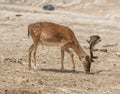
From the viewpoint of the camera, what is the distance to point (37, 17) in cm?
3606

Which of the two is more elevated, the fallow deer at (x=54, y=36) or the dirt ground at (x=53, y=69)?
the fallow deer at (x=54, y=36)

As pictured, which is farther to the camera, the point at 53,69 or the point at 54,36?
the point at 53,69

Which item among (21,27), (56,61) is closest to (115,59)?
(56,61)

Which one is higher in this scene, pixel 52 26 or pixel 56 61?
pixel 52 26

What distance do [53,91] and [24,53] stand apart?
724 cm

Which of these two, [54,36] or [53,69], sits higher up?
[54,36]

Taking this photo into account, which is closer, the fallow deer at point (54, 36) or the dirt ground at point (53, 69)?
the dirt ground at point (53, 69)

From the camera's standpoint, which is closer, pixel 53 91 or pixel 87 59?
pixel 53 91

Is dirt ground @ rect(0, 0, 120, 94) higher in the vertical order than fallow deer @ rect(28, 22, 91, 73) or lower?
lower

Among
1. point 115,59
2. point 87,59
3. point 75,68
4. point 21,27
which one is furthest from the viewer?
point 21,27

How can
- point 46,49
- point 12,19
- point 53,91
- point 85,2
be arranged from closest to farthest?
point 53,91 < point 46,49 < point 12,19 < point 85,2

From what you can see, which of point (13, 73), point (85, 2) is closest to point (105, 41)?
point (13, 73)

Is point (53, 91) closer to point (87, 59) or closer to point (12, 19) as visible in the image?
point (87, 59)

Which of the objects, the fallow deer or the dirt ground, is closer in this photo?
the dirt ground
